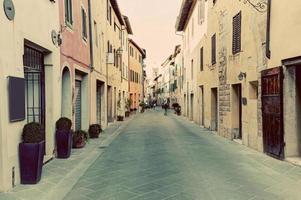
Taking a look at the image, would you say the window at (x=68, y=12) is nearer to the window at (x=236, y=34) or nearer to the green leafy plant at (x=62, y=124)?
the green leafy plant at (x=62, y=124)

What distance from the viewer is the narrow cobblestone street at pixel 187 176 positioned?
6309 mm

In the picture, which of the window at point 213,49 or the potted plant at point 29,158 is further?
the window at point 213,49

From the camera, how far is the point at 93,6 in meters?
18.1

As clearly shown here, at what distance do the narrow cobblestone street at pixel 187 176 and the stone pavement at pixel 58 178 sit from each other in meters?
0.22

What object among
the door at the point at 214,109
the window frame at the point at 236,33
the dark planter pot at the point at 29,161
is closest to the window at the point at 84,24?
the window frame at the point at 236,33

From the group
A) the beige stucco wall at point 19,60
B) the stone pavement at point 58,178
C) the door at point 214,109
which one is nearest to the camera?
the stone pavement at point 58,178

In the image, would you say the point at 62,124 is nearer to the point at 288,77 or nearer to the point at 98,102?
the point at 288,77

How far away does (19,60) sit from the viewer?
23.9ft

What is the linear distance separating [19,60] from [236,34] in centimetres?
929

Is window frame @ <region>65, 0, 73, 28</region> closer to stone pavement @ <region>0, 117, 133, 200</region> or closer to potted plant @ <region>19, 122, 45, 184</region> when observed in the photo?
stone pavement @ <region>0, 117, 133, 200</region>

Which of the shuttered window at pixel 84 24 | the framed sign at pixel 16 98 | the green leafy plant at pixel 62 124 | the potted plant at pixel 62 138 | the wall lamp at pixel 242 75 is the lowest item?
the potted plant at pixel 62 138

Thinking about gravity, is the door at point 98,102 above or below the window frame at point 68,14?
below

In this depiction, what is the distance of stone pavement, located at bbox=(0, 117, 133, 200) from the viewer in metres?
6.30

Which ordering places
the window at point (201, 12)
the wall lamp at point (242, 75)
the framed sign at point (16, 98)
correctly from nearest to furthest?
the framed sign at point (16, 98) → the wall lamp at point (242, 75) → the window at point (201, 12)
